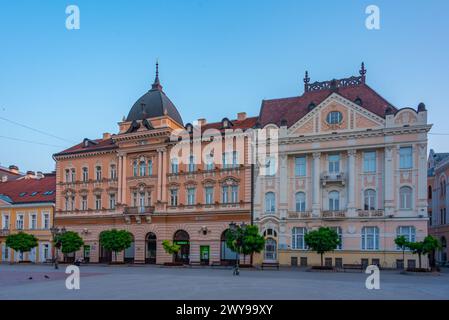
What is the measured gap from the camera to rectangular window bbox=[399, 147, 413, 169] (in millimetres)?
38094

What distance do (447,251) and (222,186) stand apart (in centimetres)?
2661

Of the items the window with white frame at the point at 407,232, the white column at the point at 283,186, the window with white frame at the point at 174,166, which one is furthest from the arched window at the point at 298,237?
the window with white frame at the point at 174,166

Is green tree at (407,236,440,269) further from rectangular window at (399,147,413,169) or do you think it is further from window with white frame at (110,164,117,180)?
window with white frame at (110,164,117,180)

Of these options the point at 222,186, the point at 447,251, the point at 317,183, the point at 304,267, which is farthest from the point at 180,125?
the point at 447,251

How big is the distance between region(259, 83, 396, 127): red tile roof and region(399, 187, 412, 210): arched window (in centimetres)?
656

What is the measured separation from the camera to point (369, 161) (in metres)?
39.8

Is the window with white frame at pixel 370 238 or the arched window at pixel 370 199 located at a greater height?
the arched window at pixel 370 199

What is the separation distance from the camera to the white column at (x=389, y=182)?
125 ft

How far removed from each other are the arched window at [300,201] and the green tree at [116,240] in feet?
54.2

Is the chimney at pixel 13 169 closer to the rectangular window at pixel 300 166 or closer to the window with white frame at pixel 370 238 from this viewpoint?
the rectangular window at pixel 300 166

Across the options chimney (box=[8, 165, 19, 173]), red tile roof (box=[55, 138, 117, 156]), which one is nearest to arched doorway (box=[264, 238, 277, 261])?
red tile roof (box=[55, 138, 117, 156])

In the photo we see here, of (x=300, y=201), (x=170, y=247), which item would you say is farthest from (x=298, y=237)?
(x=170, y=247)
